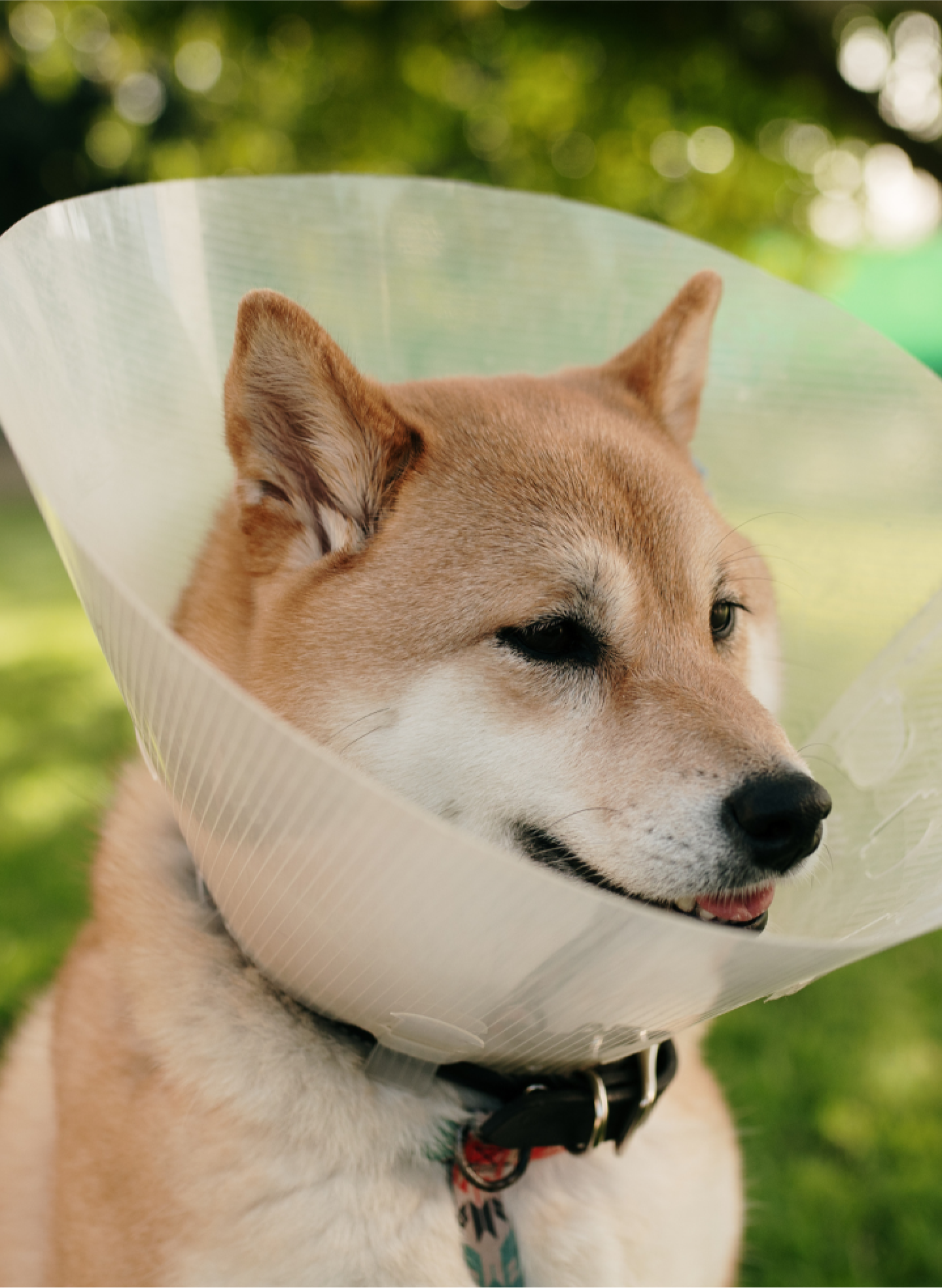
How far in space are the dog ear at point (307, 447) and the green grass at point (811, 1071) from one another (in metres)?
0.74

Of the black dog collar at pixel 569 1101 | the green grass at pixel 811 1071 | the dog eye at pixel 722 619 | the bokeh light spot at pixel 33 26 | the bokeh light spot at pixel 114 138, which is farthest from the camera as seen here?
the bokeh light spot at pixel 114 138

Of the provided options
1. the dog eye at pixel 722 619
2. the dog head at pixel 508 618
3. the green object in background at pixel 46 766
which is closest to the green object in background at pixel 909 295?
the green object in background at pixel 46 766

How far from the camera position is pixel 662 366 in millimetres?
2033

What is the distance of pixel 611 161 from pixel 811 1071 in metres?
6.31

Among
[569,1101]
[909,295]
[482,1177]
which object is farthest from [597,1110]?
[909,295]

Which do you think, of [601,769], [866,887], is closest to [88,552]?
[601,769]

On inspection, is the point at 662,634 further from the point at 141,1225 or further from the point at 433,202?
the point at 141,1225

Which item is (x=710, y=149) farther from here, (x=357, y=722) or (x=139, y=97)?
(x=357, y=722)

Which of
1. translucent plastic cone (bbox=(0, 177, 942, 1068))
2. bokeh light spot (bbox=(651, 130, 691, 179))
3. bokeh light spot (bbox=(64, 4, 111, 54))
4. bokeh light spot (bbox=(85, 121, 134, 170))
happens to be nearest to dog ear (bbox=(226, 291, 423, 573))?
translucent plastic cone (bbox=(0, 177, 942, 1068))

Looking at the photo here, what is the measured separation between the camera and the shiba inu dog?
1.43 metres

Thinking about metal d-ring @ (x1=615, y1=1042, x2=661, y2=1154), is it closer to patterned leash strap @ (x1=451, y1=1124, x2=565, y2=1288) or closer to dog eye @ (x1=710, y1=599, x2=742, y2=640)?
patterned leash strap @ (x1=451, y1=1124, x2=565, y2=1288)

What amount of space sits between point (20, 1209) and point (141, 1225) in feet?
2.30

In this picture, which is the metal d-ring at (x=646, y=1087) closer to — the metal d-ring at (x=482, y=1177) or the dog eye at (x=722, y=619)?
the metal d-ring at (x=482, y=1177)

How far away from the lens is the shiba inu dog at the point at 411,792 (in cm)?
143
